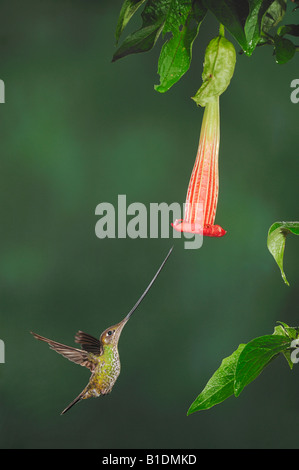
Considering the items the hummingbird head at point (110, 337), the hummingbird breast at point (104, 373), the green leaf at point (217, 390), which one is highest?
the hummingbird head at point (110, 337)

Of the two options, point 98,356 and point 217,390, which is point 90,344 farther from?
point 217,390

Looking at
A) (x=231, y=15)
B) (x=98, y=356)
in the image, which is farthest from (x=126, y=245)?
(x=231, y=15)

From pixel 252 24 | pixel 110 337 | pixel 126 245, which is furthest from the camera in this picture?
pixel 126 245

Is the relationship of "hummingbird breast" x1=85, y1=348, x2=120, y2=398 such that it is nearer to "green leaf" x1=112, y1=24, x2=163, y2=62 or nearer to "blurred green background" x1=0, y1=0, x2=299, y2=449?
"green leaf" x1=112, y1=24, x2=163, y2=62

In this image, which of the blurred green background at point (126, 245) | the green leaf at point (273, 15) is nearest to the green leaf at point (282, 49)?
the green leaf at point (273, 15)

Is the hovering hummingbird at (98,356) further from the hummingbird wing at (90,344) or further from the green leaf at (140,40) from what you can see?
the green leaf at (140,40)

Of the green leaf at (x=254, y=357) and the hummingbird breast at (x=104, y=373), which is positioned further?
the hummingbird breast at (x=104, y=373)

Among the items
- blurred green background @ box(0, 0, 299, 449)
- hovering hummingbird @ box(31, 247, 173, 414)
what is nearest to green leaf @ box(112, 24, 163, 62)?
hovering hummingbird @ box(31, 247, 173, 414)
